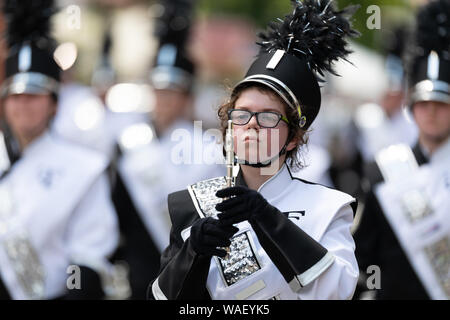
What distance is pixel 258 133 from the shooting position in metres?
3.68

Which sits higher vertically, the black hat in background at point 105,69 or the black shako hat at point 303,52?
the black shako hat at point 303,52

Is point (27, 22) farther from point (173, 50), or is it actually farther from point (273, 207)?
point (273, 207)

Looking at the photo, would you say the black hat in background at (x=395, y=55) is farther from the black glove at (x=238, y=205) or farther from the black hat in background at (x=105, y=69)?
the black glove at (x=238, y=205)

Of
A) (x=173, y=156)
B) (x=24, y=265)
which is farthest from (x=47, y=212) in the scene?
(x=173, y=156)

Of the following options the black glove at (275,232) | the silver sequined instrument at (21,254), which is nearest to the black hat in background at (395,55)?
the silver sequined instrument at (21,254)

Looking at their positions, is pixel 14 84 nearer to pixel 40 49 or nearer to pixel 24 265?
pixel 40 49

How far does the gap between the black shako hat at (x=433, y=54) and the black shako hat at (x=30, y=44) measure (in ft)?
7.47

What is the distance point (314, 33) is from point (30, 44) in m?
2.97

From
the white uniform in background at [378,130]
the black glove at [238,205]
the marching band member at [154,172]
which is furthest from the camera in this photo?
the white uniform in background at [378,130]

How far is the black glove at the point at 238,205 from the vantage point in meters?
3.47

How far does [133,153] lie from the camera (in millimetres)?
7973

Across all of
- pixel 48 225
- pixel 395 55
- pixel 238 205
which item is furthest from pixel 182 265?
pixel 395 55

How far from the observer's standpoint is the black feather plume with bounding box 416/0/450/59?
246 inches

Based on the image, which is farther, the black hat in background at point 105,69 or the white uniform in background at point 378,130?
the black hat in background at point 105,69
